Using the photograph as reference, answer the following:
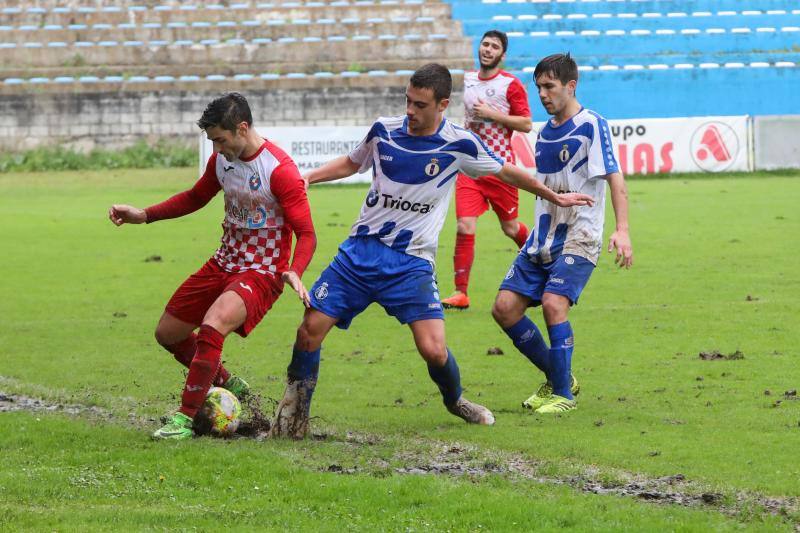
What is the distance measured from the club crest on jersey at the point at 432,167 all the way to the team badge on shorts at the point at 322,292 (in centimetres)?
83

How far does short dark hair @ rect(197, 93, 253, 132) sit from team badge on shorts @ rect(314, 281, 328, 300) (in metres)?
0.97

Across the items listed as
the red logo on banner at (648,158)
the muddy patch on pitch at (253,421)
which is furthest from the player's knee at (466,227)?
the red logo on banner at (648,158)

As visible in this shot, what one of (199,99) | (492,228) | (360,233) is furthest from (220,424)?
(199,99)

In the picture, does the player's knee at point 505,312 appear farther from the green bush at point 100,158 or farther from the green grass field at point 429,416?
the green bush at point 100,158

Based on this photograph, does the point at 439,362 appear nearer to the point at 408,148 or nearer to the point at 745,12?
the point at 408,148

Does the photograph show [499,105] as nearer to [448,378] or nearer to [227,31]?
[448,378]

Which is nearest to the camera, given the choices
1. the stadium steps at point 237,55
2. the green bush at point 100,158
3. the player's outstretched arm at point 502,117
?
the player's outstretched arm at point 502,117

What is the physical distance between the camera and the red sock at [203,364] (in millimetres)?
6848

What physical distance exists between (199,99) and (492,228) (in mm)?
14677

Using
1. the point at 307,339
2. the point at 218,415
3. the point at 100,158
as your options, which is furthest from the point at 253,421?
the point at 100,158

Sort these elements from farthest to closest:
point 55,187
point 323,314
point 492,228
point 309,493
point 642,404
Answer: point 55,187, point 492,228, point 642,404, point 323,314, point 309,493

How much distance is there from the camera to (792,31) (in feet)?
120

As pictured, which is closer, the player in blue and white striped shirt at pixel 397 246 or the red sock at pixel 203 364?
the red sock at pixel 203 364

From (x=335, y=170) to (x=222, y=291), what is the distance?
94 cm
